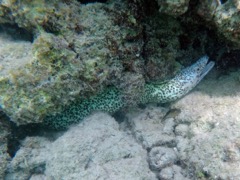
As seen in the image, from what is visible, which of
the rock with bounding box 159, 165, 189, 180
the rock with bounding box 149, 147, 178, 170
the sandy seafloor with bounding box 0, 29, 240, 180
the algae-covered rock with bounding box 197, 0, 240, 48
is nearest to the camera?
the algae-covered rock with bounding box 197, 0, 240, 48

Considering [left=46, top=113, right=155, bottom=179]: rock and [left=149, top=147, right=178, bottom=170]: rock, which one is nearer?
[left=46, top=113, right=155, bottom=179]: rock

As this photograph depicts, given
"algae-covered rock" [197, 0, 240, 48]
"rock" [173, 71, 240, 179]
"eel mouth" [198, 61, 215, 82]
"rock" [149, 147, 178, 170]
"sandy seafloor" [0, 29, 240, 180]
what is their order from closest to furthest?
"algae-covered rock" [197, 0, 240, 48], "rock" [173, 71, 240, 179], "sandy seafloor" [0, 29, 240, 180], "rock" [149, 147, 178, 170], "eel mouth" [198, 61, 215, 82]

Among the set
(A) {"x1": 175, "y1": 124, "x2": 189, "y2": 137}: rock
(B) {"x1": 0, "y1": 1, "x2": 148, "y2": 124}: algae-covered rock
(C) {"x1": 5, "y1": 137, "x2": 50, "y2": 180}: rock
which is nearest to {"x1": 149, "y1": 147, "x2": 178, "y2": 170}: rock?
(A) {"x1": 175, "y1": 124, "x2": 189, "y2": 137}: rock

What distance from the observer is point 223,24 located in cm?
295

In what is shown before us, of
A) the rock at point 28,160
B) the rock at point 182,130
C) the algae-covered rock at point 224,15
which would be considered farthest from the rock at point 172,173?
the algae-covered rock at point 224,15

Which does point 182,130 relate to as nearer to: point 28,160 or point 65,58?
point 65,58

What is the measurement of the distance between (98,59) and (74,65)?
360 mm

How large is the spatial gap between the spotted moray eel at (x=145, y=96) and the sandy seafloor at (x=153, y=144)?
0.49 feet

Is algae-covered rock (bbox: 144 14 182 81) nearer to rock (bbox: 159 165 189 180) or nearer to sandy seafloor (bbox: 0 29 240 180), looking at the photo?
sandy seafloor (bbox: 0 29 240 180)

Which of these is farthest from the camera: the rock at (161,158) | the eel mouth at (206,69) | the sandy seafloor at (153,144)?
the eel mouth at (206,69)

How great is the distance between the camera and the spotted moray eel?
3852mm

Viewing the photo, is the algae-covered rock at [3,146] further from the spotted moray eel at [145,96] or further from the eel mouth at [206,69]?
the eel mouth at [206,69]

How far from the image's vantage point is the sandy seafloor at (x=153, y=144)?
3.30 m

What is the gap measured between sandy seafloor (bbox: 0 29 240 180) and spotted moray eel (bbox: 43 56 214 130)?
150mm
